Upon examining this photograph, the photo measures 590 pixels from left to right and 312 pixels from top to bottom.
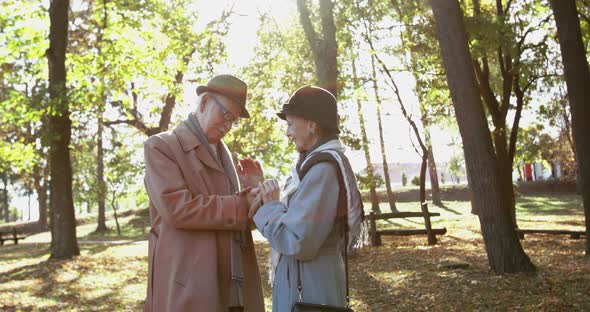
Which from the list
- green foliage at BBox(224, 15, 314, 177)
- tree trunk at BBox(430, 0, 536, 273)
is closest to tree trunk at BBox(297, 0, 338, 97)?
tree trunk at BBox(430, 0, 536, 273)

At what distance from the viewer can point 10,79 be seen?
18.1 m

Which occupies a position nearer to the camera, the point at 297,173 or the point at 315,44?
the point at 297,173

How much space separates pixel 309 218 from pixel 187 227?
75 cm

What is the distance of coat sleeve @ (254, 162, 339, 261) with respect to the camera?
2961 mm

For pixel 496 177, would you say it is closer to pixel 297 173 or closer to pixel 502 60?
pixel 297 173

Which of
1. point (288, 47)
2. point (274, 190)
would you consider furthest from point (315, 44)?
point (274, 190)

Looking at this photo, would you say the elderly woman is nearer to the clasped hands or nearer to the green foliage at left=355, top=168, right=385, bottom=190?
the clasped hands

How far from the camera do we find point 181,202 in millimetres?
3271

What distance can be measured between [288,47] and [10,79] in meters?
8.66

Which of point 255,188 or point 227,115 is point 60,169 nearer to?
point 227,115

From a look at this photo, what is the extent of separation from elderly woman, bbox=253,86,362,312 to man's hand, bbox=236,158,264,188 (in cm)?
46

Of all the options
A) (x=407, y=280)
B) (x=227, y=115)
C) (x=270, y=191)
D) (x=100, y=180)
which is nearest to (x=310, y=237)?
(x=270, y=191)

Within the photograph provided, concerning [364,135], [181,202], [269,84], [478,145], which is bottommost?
[181,202]

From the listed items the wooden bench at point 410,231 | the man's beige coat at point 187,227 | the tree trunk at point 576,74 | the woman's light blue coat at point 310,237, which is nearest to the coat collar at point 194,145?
the man's beige coat at point 187,227
